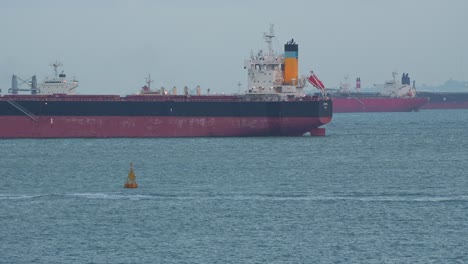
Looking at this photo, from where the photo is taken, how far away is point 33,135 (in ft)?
226

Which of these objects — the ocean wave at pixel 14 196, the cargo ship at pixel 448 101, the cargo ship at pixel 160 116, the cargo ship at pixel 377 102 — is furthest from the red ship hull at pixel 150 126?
the cargo ship at pixel 448 101

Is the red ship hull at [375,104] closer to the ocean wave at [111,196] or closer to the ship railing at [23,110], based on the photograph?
the ship railing at [23,110]

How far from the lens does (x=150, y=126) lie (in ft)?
227

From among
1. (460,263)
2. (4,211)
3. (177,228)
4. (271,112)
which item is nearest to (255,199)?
(177,228)

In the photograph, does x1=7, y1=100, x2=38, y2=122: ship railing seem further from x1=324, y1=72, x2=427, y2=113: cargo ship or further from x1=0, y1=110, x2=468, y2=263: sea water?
x1=324, y1=72, x2=427, y2=113: cargo ship

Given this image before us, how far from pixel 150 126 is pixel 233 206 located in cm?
3266

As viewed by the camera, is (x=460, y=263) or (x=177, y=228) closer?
(x=460, y=263)

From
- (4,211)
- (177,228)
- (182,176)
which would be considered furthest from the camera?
(182,176)

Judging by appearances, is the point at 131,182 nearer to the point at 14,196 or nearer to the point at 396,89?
the point at 14,196

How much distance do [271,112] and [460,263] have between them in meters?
41.3

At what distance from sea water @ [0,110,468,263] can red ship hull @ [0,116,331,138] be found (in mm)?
6590

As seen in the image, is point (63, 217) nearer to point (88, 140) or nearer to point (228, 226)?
point (228, 226)

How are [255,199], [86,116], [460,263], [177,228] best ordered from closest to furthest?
[460,263] < [177,228] < [255,199] < [86,116]

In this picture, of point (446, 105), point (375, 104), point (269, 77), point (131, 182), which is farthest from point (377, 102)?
point (131, 182)
